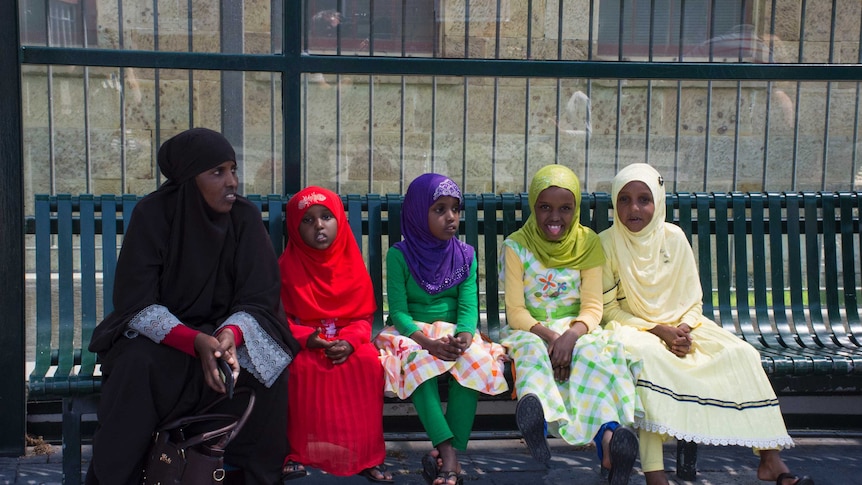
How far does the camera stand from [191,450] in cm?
344

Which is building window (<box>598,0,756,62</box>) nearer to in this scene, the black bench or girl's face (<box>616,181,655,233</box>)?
the black bench

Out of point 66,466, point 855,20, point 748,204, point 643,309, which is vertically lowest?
point 66,466

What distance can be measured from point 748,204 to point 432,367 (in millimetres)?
1849

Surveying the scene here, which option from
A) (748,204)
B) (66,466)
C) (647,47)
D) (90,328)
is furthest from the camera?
(647,47)

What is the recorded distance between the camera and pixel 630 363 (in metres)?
3.98

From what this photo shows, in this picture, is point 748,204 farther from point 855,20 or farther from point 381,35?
point 381,35

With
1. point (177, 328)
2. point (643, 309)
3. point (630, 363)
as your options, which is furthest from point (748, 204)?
point (177, 328)

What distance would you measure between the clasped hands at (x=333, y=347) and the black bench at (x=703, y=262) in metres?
0.54

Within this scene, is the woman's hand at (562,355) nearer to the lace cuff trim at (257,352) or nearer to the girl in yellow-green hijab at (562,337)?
the girl in yellow-green hijab at (562,337)

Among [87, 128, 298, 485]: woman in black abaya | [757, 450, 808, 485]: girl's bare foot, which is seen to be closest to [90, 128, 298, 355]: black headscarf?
[87, 128, 298, 485]: woman in black abaya

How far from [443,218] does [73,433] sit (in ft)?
5.70

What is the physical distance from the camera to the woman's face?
3727 mm

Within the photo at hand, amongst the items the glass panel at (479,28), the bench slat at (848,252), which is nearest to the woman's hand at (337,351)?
the glass panel at (479,28)

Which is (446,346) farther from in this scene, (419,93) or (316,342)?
(419,93)
